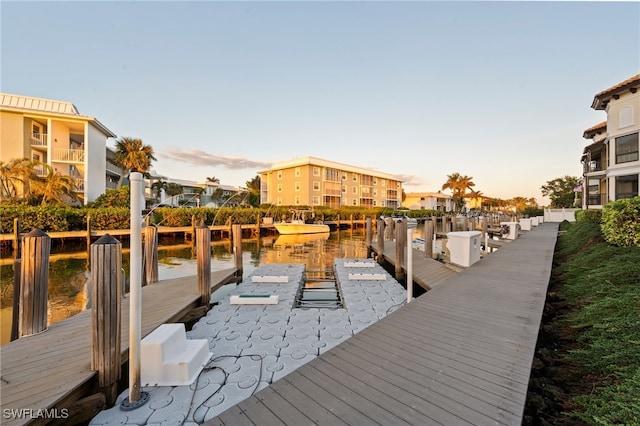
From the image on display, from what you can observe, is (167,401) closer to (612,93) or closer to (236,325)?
(236,325)

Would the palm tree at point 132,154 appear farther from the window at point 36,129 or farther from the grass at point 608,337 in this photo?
the grass at point 608,337

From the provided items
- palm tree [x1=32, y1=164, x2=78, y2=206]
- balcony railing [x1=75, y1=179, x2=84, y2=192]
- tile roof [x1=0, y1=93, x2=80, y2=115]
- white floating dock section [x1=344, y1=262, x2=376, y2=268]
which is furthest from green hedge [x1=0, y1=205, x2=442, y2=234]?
tile roof [x1=0, y1=93, x2=80, y2=115]

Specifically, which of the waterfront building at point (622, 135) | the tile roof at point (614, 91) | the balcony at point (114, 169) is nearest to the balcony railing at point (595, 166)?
the waterfront building at point (622, 135)

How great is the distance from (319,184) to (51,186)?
104 ft

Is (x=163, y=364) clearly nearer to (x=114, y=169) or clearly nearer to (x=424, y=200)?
(x=114, y=169)

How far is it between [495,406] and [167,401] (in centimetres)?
344

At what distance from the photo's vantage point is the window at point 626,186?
20122 millimetres

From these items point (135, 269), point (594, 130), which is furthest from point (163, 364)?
point (594, 130)

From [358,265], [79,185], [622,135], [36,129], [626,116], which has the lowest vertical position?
[358,265]

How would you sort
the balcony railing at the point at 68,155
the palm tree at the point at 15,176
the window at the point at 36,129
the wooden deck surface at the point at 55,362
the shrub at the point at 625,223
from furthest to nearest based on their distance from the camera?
the balcony railing at the point at 68,155 < the window at the point at 36,129 < the palm tree at the point at 15,176 < the shrub at the point at 625,223 < the wooden deck surface at the point at 55,362

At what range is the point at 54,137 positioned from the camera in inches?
945

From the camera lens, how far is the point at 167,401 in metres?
3.19

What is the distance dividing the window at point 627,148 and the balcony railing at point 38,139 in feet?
151

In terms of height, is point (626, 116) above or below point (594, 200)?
above
